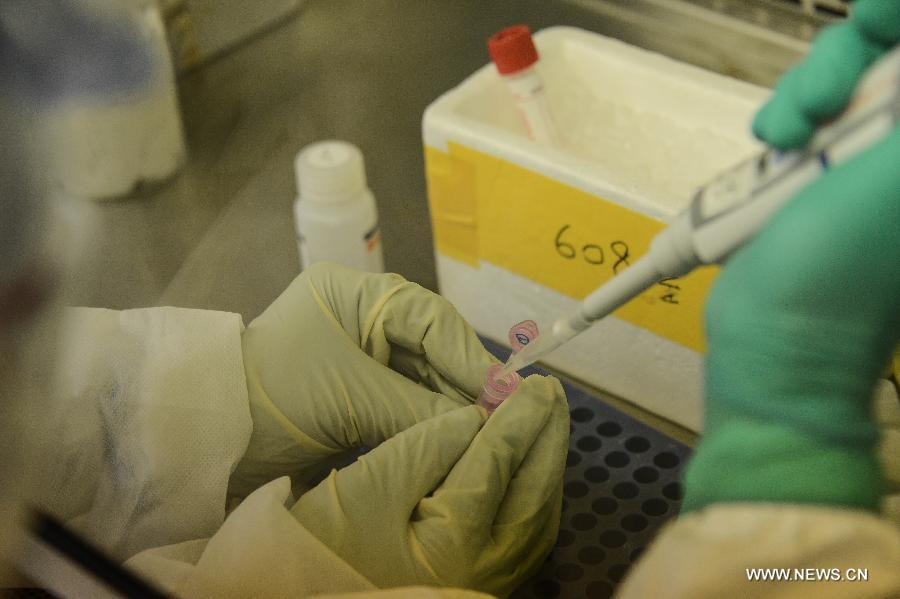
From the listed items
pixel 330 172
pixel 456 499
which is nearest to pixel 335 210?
pixel 330 172

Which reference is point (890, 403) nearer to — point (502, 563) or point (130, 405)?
point (502, 563)

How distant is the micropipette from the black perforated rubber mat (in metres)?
0.24

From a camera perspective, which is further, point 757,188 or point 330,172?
point 330,172

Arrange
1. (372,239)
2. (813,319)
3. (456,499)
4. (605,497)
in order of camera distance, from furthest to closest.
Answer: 1. (372,239)
2. (605,497)
3. (456,499)
4. (813,319)

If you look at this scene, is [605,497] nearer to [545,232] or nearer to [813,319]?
[545,232]

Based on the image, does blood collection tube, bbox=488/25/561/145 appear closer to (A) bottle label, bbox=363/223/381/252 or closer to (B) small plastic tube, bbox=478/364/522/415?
(A) bottle label, bbox=363/223/381/252

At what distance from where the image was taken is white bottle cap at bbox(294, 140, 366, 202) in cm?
92

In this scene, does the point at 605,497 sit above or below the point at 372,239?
below

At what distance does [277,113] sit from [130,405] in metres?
0.51

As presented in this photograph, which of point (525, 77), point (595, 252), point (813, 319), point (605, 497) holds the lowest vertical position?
point (605, 497)

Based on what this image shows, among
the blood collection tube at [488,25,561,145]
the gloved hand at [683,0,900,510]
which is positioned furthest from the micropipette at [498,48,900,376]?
the blood collection tube at [488,25,561,145]

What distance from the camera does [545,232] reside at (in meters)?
1.04

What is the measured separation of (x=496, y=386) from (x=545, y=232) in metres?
0.29

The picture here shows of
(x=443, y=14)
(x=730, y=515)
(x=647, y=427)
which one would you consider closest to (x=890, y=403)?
(x=647, y=427)
